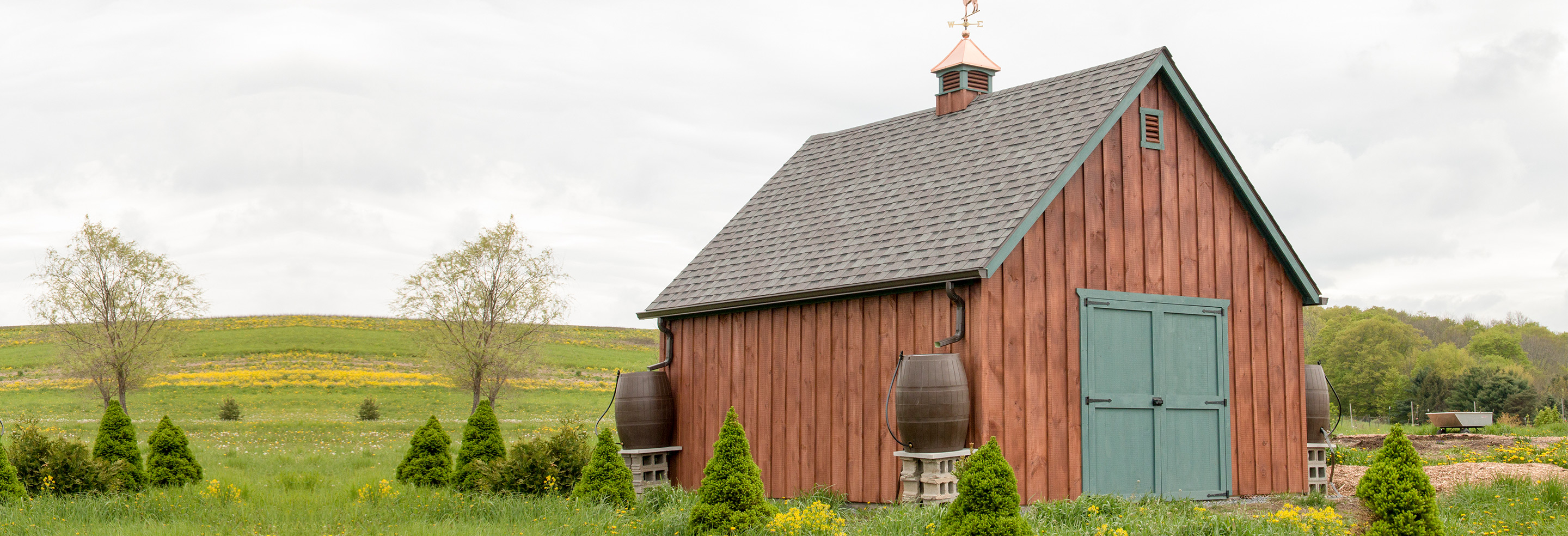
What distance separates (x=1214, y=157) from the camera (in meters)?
12.4

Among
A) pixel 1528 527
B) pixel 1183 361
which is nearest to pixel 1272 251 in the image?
pixel 1183 361

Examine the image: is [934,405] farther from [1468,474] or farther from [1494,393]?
[1494,393]

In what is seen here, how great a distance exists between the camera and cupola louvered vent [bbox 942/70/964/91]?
1452cm

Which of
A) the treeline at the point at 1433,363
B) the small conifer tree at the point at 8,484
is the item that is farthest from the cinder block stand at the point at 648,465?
the treeline at the point at 1433,363

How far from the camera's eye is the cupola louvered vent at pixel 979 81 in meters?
14.6

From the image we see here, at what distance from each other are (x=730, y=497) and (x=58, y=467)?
8.55 meters

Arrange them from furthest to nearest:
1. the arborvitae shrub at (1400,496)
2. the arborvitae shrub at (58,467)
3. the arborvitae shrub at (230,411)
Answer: the arborvitae shrub at (230,411), the arborvitae shrub at (58,467), the arborvitae shrub at (1400,496)

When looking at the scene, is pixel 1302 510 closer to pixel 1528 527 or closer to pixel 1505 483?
pixel 1528 527

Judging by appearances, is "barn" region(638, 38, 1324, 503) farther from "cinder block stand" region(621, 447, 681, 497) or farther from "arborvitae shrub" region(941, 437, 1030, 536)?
"arborvitae shrub" region(941, 437, 1030, 536)

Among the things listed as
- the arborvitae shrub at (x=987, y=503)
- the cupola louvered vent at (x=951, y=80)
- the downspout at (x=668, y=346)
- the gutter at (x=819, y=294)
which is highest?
the cupola louvered vent at (x=951, y=80)

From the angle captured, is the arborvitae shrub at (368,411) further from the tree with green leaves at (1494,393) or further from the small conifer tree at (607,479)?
the tree with green leaves at (1494,393)

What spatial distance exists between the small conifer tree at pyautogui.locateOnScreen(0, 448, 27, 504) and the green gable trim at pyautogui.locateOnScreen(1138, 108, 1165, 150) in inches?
506

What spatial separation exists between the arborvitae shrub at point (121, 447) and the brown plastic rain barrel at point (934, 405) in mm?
9490

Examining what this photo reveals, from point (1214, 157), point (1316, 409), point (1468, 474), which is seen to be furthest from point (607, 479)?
point (1468, 474)
